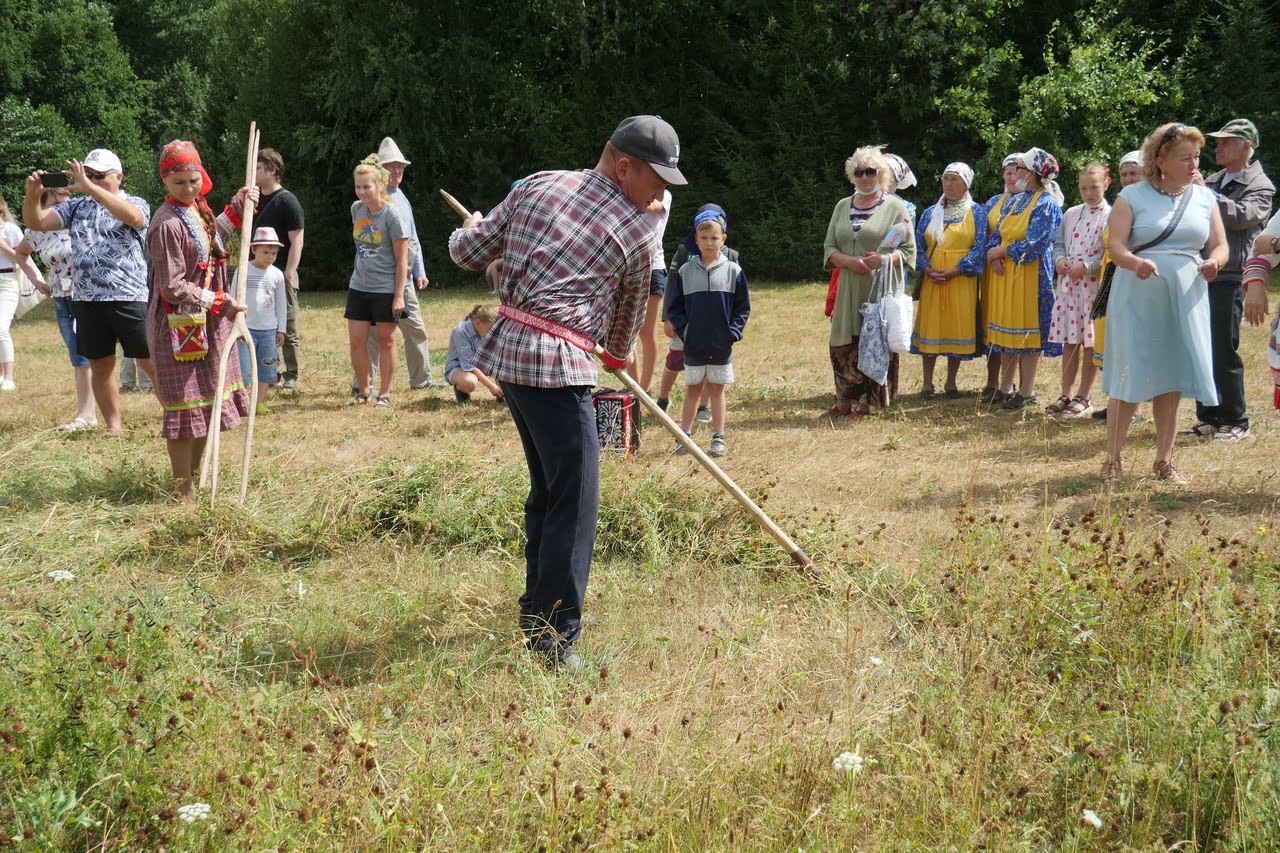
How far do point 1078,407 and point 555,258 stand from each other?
615 cm

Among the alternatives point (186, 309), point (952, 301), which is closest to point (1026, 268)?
point (952, 301)

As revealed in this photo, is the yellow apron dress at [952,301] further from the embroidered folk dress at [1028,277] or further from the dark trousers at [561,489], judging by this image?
the dark trousers at [561,489]

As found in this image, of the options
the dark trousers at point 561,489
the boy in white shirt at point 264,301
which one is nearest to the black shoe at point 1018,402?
the dark trousers at point 561,489

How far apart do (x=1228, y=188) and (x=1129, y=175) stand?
0.91 metres

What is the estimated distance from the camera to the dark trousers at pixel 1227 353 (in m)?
A: 7.64

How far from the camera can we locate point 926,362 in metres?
9.73

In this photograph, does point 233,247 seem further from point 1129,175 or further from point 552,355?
point 552,355

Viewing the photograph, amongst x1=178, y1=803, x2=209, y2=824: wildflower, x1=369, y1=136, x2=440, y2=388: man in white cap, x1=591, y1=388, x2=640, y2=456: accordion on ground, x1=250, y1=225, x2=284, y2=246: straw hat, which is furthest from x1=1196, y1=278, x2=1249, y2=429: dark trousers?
x1=250, y1=225, x2=284, y2=246: straw hat

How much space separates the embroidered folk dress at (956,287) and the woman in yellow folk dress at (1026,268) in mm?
157

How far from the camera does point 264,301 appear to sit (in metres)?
9.55

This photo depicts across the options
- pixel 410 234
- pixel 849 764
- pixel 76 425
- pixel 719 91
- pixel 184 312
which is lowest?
pixel 849 764

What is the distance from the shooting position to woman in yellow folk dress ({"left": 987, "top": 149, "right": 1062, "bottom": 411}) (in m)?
8.85

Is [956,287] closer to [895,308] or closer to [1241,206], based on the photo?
[895,308]

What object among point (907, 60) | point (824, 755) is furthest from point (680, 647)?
point (907, 60)
